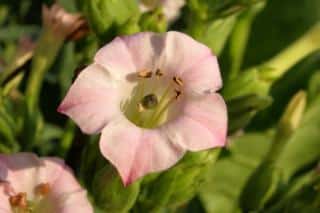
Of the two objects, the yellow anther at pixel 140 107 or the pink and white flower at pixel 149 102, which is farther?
the yellow anther at pixel 140 107

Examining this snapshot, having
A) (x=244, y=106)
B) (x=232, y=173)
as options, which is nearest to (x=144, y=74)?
(x=244, y=106)

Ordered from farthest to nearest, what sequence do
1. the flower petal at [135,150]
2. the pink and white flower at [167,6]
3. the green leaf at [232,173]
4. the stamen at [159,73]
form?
1. the green leaf at [232,173]
2. the pink and white flower at [167,6]
3. the stamen at [159,73]
4. the flower petal at [135,150]

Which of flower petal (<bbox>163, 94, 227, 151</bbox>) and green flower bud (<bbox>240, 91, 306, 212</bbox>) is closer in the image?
flower petal (<bbox>163, 94, 227, 151</bbox>)

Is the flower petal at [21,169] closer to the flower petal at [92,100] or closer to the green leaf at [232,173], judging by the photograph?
the flower petal at [92,100]

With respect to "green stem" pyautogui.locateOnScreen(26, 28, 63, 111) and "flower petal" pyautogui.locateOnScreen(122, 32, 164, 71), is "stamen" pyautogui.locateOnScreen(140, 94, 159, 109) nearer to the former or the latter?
"flower petal" pyautogui.locateOnScreen(122, 32, 164, 71)

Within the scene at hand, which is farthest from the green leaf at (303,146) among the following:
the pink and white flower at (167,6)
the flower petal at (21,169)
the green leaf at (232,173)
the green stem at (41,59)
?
the flower petal at (21,169)

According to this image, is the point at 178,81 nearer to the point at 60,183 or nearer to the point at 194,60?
the point at 194,60

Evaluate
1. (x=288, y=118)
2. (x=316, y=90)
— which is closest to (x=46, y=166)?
(x=288, y=118)

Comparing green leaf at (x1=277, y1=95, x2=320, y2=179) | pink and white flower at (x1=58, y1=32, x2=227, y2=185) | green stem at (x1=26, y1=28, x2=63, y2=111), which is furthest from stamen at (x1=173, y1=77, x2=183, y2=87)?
green leaf at (x1=277, y1=95, x2=320, y2=179)
